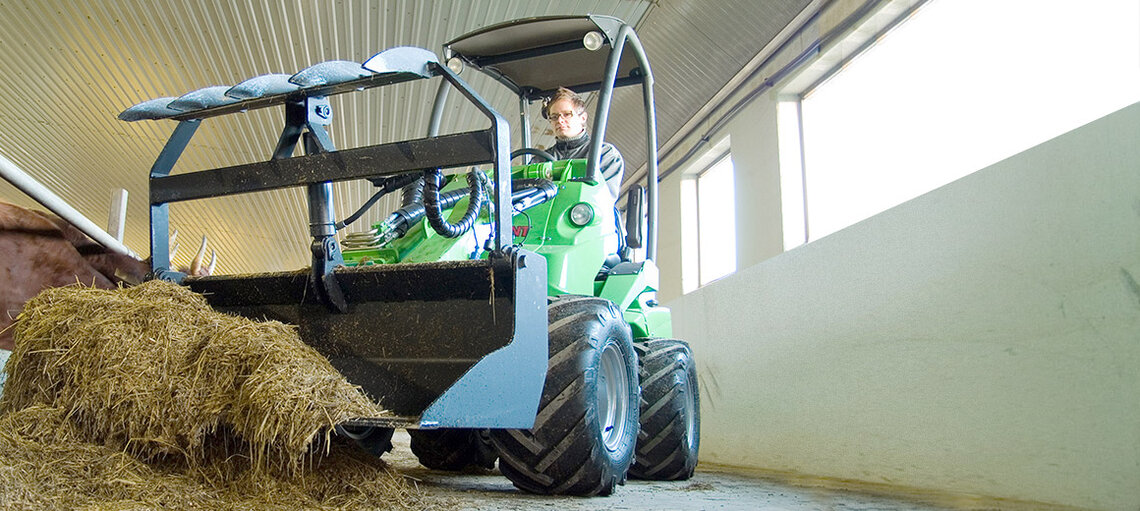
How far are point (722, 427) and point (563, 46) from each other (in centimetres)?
353

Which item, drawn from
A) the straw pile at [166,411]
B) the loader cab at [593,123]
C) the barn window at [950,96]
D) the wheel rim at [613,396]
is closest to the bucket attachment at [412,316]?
the straw pile at [166,411]

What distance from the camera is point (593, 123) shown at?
4449 mm

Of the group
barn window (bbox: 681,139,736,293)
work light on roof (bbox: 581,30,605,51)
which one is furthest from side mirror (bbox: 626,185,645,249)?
barn window (bbox: 681,139,736,293)

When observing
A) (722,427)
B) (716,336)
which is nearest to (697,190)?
(716,336)

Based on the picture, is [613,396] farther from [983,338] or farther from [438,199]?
[983,338]

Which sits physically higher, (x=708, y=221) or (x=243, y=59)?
(x=243, y=59)

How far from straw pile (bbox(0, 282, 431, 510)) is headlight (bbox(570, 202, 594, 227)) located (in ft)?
4.89

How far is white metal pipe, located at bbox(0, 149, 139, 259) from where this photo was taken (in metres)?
3.87

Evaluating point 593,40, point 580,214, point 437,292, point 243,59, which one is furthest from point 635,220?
A: point 243,59

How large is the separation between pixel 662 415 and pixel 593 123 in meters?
Result: 1.51

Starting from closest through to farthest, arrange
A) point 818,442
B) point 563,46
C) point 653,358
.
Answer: point 653,358 < point 563,46 < point 818,442

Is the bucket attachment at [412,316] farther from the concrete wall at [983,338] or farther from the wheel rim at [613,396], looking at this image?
the concrete wall at [983,338]

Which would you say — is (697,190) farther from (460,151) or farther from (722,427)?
(460,151)

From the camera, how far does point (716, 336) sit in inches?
283
